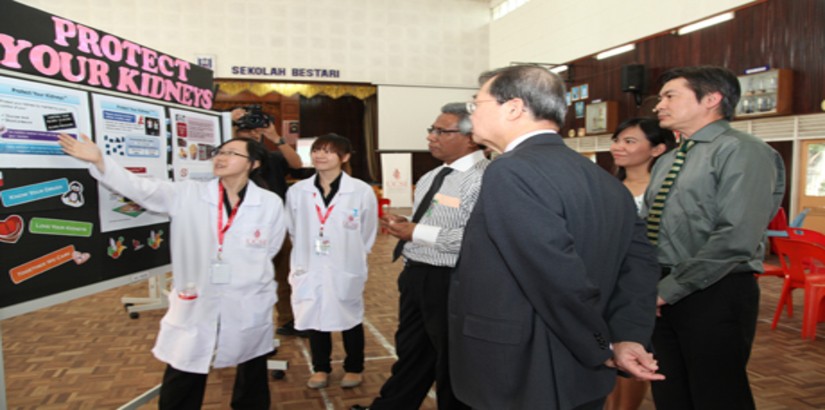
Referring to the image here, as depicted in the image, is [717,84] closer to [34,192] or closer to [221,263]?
[221,263]

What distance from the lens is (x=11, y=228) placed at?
1.97 meters

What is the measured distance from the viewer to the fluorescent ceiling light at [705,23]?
911 centimetres

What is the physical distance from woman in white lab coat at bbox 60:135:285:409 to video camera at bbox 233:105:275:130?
4.20 feet

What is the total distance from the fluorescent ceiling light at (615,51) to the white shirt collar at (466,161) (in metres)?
10.4

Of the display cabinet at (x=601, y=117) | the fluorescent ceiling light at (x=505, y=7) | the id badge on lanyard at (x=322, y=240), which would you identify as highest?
the fluorescent ceiling light at (x=505, y=7)

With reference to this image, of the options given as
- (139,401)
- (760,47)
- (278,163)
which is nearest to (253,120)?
(278,163)

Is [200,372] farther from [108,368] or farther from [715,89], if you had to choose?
[715,89]

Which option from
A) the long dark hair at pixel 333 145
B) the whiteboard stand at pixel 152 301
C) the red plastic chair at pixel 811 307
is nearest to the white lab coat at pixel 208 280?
the long dark hair at pixel 333 145

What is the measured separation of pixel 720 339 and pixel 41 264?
2.65 m

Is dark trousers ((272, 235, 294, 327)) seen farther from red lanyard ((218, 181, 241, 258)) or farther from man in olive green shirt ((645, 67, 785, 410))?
man in olive green shirt ((645, 67, 785, 410))

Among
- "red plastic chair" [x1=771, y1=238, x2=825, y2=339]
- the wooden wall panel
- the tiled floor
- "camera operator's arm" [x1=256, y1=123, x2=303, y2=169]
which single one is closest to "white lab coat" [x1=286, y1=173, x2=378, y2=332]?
the tiled floor

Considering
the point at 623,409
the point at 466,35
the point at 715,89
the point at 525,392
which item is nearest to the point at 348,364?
the point at 623,409

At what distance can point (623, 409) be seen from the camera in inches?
101

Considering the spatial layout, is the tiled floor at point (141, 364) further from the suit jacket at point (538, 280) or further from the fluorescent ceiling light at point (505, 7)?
the fluorescent ceiling light at point (505, 7)
